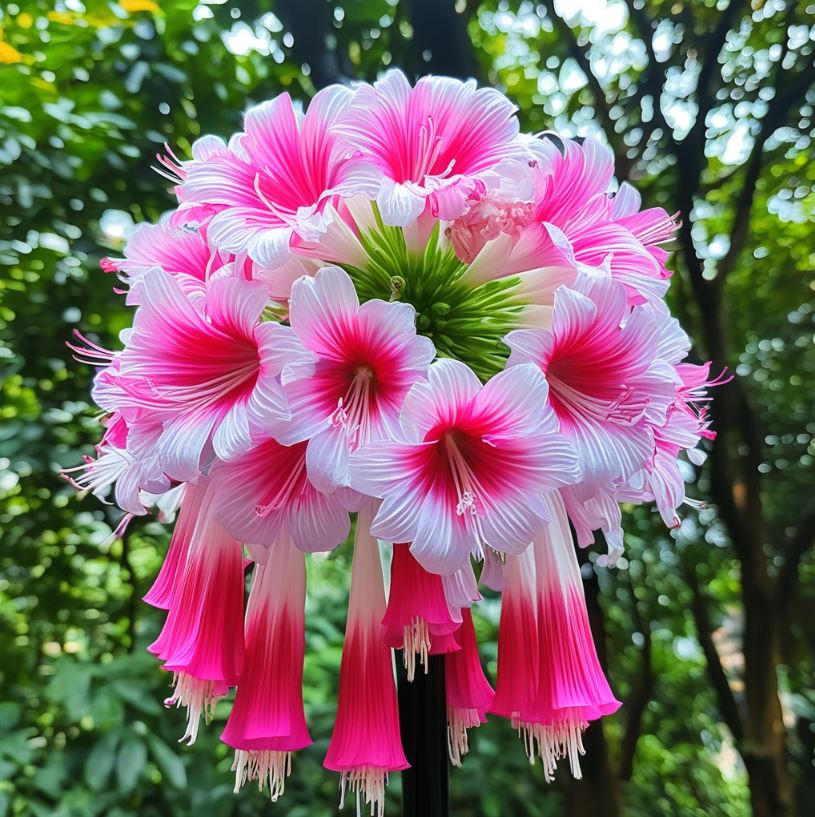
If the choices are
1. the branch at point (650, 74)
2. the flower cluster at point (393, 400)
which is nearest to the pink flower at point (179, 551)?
the flower cluster at point (393, 400)

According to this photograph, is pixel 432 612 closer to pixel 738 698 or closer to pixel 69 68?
pixel 69 68

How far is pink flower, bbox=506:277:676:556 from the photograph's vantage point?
22 cm

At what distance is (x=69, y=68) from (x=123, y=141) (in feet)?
0.48

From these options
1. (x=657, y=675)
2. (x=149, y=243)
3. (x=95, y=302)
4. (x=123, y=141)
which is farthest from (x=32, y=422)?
(x=657, y=675)

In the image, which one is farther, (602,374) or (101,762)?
(101,762)

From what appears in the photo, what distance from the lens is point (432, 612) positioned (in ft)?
0.77

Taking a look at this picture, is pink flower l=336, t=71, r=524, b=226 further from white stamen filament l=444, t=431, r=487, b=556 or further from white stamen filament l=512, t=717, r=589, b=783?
white stamen filament l=512, t=717, r=589, b=783

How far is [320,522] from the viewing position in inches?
9.4

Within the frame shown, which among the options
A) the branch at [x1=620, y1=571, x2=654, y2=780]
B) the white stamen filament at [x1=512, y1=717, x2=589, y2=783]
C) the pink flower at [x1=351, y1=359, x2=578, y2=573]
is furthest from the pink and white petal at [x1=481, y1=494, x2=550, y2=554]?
the branch at [x1=620, y1=571, x2=654, y2=780]

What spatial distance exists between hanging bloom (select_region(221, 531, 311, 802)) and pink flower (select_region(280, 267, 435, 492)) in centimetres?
8

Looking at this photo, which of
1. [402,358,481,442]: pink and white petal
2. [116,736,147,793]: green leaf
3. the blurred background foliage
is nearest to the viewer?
[402,358,481,442]: pink and white petal

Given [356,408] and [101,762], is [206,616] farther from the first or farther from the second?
[101,762]

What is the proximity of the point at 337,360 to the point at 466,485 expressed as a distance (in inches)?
2.7

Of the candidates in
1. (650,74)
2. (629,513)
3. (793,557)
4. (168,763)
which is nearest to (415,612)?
(168,763)
